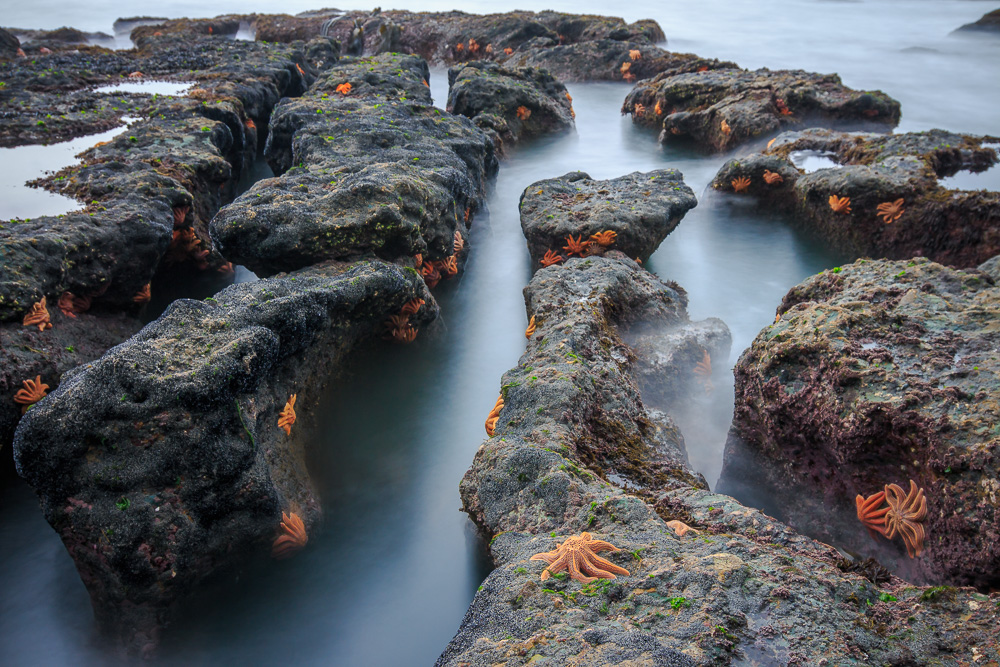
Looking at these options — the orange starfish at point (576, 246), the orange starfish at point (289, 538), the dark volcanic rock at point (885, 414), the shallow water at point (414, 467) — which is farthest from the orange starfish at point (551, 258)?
the orange starfish at point (289, 538)

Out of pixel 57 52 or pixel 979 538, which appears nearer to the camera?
pixel 979 538

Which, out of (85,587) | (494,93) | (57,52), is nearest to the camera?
(85,587)

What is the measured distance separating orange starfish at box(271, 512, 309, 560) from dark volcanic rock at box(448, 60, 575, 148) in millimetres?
8797

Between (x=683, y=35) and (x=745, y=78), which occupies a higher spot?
(x=683, y=35)

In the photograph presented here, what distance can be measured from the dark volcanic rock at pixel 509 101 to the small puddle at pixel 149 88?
19.3ft

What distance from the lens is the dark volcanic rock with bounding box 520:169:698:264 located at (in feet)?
23.7

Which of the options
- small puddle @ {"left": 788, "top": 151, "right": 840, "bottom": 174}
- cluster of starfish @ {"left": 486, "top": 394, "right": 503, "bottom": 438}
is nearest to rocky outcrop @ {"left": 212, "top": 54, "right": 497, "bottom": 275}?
cluster of starfish @ {"left": 486, "top": 394, "right": 503, "bottom": 438}

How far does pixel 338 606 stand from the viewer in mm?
4105

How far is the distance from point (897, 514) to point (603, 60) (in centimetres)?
1683

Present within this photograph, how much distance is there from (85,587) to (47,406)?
144 cm

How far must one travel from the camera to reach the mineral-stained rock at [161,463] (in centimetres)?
356

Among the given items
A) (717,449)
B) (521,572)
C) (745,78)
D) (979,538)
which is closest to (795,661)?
(521,572)

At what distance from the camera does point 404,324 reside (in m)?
6.23

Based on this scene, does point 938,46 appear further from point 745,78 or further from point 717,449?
point 717,449
